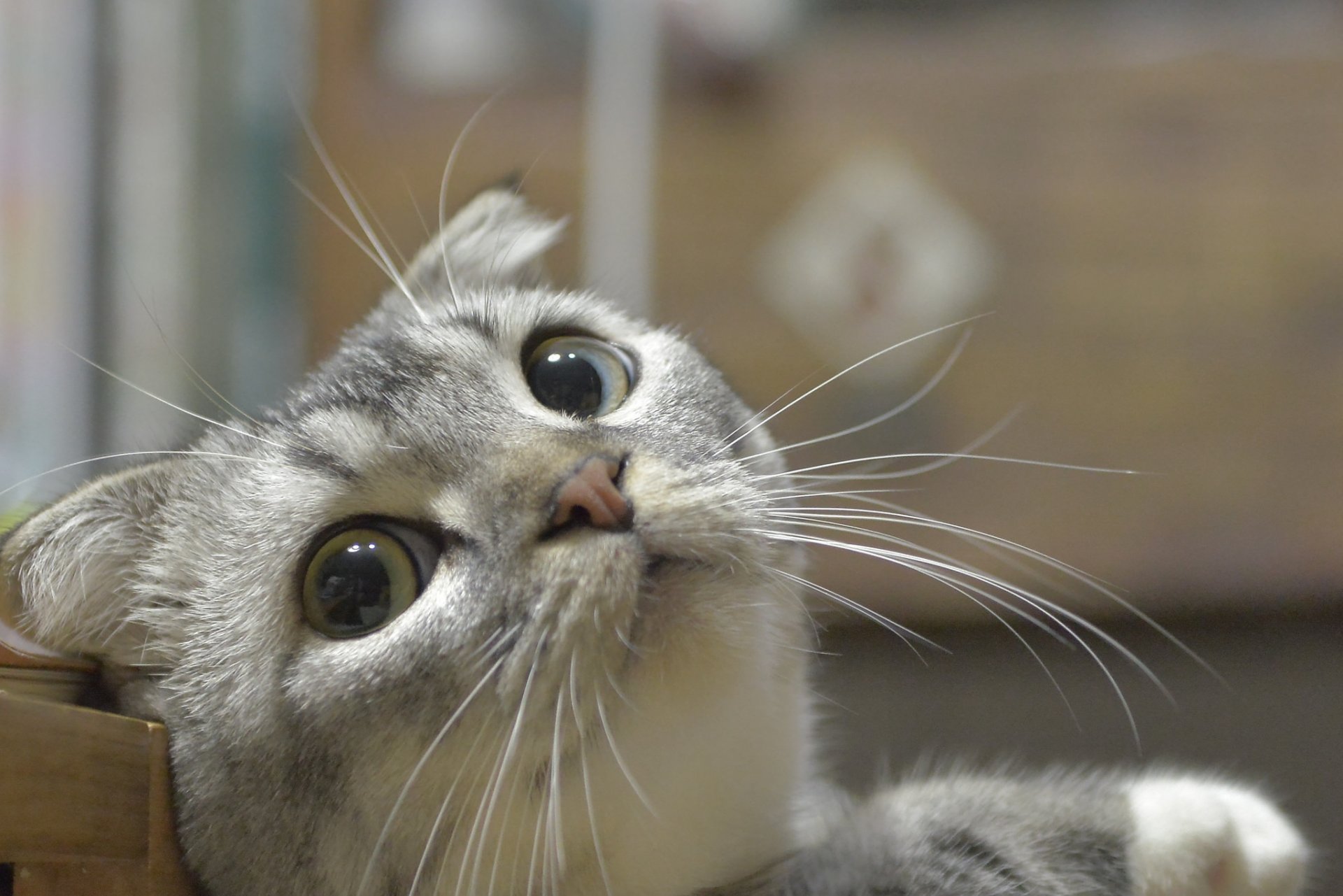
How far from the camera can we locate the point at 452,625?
2.34ft

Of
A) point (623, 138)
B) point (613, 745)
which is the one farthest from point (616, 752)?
point (623, 138)

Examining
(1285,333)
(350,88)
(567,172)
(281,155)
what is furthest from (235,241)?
(1285,333)

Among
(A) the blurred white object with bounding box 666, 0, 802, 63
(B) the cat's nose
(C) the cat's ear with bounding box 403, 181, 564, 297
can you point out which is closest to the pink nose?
(B) the cat's nose

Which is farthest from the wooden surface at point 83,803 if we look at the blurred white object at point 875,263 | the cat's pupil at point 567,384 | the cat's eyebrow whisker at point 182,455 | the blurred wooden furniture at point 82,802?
the blurred white object at point 875,263

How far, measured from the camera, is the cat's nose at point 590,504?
0.72m

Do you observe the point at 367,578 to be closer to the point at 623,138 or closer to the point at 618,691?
the point at 618,691

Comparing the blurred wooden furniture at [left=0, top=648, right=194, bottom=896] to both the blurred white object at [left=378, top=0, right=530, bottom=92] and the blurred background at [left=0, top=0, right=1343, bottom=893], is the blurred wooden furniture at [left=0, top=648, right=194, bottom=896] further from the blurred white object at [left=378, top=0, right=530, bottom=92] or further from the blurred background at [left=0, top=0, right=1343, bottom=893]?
the blurred white object at [left=378, top=0, right=530, bottom=92]

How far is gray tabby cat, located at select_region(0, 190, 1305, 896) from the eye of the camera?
2.32 feet

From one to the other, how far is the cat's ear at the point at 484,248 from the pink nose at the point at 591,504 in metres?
0.45

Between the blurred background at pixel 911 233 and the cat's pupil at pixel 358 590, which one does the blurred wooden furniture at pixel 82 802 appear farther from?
the blurred background at pixel 911 233

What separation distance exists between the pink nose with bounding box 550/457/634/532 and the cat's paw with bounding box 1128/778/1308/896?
0.48m

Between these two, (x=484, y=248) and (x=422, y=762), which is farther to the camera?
(x=484, y=248)

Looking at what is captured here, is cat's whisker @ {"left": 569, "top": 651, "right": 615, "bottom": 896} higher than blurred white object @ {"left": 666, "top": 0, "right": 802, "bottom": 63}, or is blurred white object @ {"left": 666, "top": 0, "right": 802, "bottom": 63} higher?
blurred white object @ {"left": 666, "top": 0, "right": 802, "bottom": 63}

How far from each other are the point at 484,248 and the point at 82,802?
0.71 meters
